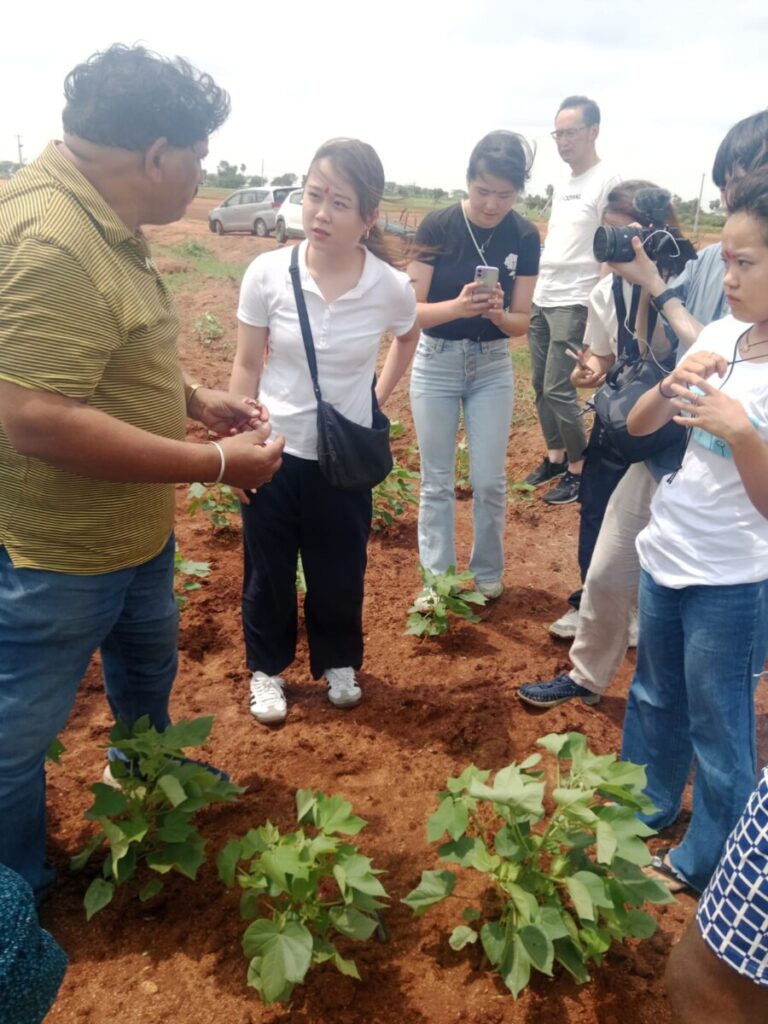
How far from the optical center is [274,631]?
2865mm

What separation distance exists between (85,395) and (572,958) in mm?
1542

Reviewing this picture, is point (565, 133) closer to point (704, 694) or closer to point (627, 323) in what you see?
point (627, 323)

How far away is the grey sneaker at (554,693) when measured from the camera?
292 centimetres

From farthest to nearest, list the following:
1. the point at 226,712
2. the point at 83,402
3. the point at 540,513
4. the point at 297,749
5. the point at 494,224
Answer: the point at 540,513 < the point at 494,224 < the point at 226,712 < the point at 297,749 < the point at 83,402

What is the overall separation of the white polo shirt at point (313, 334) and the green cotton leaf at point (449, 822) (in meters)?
1.23

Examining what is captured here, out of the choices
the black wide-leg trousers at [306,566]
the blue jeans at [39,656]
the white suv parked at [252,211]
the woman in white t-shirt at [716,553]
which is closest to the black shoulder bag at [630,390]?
the woman in white t-shirt at [716,553]

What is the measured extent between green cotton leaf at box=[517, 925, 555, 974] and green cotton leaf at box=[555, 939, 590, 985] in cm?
7

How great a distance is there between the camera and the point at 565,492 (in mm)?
4957

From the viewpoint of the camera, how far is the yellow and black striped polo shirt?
1.45 metres

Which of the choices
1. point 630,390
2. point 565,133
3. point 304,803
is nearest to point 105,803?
point 304,803

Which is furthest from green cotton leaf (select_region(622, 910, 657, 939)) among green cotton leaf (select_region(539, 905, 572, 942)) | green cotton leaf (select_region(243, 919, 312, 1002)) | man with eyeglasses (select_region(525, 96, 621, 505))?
man with eyeglasses (select_region(525, 96, 621, 505))

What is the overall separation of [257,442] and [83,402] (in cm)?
47

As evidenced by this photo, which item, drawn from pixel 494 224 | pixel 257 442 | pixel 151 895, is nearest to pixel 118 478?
pixel 257 442

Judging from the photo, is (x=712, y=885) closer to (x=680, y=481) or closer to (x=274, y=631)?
(x=680, y=481)
